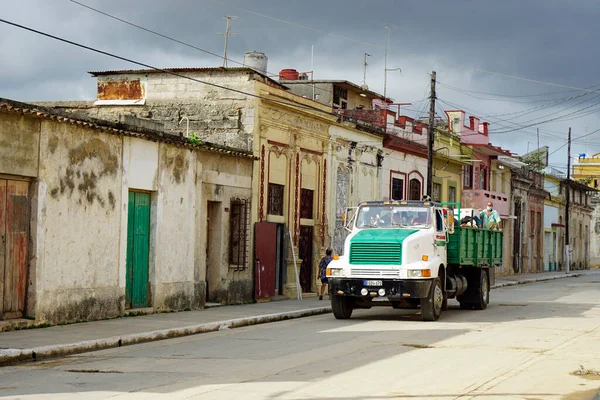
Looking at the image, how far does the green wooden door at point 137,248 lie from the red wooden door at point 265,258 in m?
5.50

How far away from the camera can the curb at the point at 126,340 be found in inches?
545

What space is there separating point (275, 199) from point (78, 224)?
34.0 ft

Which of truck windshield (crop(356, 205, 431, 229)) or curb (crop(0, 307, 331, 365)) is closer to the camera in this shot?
curb (crop(0, 307, 331, 365))

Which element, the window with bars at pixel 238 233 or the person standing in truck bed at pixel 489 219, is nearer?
the window with bars at pixel 238 233

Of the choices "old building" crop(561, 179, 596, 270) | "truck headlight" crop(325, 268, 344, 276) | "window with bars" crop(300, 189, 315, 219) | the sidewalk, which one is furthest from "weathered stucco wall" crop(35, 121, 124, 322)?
"old building" crop(561, 179, 596, 270)

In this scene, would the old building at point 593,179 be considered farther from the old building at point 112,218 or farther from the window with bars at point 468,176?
the old building at point 112,218

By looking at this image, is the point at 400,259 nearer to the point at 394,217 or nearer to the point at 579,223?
the point at 394,217

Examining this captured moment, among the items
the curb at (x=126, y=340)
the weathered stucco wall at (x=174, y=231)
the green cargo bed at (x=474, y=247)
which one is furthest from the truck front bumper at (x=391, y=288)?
the weathered stucco wall at (x=174, y=231)

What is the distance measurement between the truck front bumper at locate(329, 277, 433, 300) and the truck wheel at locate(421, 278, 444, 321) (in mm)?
207

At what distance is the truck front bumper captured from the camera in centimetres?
2038

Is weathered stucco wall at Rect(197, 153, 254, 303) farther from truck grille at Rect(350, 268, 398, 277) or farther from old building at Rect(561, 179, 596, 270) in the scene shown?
old building at Rect(561, 179, 596, 270)

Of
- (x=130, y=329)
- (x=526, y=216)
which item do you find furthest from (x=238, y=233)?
(x=526, y=216)

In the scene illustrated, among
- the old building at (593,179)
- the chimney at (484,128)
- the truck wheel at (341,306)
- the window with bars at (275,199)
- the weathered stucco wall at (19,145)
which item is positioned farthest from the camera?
the old building at (593,179)

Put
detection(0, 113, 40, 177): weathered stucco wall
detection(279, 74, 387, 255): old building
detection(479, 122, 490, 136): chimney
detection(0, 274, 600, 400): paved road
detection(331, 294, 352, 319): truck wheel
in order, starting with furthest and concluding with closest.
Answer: detection(479, 122, 490, 136): chimney
detection(279, 74, 387, 255): old building
detection(331, 294, 352, 319): truck wheel
detection(0, 113, 40, 177): weathered stucco wall
detection(0, 274, 600, 400): paved road
